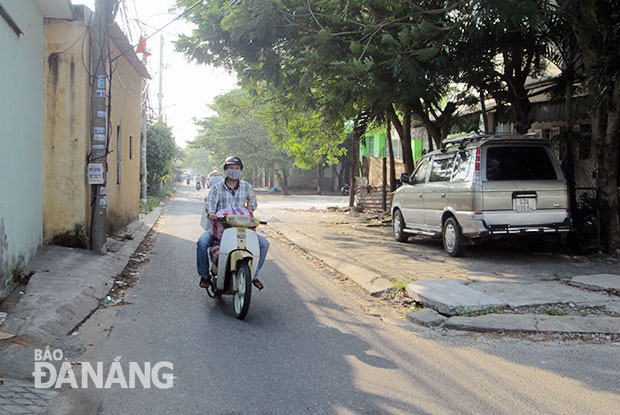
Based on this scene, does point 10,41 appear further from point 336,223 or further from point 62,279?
point 336,223

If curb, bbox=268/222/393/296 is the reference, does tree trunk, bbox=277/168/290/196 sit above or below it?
above

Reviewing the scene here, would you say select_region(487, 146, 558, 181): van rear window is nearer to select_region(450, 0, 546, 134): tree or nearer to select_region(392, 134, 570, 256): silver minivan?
select_region(392, 134, 570, 256): silver minivan

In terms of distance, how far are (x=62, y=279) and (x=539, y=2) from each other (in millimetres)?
8280

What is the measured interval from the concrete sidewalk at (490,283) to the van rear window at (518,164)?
148cm

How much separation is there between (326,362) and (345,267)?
4.78 m

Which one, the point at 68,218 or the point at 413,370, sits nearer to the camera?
the point at 413,370

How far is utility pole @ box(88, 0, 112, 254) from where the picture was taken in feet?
30.1

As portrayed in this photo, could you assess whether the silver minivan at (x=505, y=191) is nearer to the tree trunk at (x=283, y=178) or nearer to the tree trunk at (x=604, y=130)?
the tree trunk at (x=604, y=130)

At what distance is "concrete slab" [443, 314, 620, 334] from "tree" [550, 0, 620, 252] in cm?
418

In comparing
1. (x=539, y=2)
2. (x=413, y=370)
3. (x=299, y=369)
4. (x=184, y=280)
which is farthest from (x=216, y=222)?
(x=539, y=2)

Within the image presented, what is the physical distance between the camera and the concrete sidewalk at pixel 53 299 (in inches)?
178

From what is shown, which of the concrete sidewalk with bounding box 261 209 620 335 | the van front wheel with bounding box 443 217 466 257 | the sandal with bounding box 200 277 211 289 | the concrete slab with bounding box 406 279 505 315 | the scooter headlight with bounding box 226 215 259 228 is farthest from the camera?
the van front wheel with bounding box 443 217 466 257

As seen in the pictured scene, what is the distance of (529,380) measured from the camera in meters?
4.19

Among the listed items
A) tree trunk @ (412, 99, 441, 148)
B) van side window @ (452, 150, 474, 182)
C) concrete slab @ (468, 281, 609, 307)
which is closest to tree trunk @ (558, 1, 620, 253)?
van side window @ (452, 150, 474, 182)
